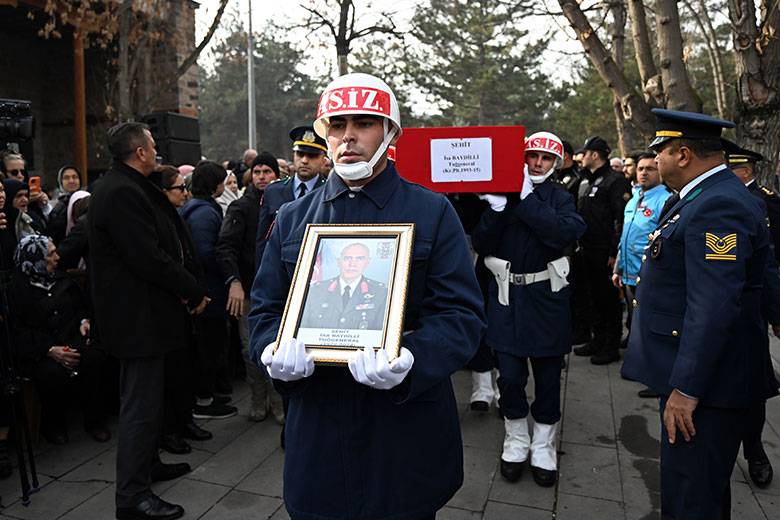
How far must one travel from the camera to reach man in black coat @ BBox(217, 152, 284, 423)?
4.74 metres

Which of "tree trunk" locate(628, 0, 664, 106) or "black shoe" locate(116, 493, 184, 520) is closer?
"black shoe" locate(116, 493, 184, 520)

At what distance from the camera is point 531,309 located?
3902 millimetres

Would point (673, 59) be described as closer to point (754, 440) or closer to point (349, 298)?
point (754, 440)

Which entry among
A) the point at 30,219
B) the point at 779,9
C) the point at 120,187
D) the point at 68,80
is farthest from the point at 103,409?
the point at 68,80

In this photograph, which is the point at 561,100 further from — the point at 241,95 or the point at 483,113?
the point at 241,95

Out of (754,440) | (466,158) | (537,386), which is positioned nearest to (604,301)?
(754,440)

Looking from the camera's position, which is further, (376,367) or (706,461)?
(706,461)

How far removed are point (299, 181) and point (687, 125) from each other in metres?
2.61

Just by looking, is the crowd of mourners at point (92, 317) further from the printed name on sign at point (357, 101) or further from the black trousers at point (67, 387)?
the printed name on sign at point (357, 101)

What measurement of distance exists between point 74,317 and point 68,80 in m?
11.8

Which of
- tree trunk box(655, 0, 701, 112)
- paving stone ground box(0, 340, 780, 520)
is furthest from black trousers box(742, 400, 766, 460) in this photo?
tree trunk box(655, 0, 701, 112)

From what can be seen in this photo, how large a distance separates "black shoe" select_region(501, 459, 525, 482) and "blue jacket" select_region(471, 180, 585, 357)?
0.71m

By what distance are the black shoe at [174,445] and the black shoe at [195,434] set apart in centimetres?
16

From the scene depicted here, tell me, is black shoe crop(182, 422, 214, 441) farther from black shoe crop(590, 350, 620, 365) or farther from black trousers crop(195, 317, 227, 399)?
black shoe crop(590, 350, 620, 365)
